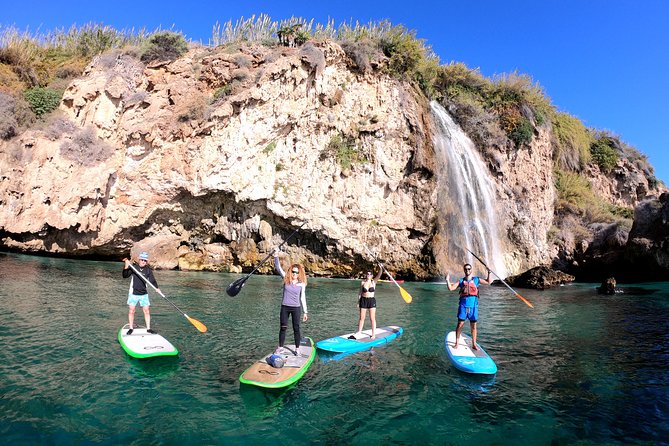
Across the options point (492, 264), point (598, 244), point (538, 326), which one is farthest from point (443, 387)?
point (598, 244)

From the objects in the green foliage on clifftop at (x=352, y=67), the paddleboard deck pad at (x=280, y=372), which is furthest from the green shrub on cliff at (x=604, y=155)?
the paddleboard deck pad at (x=280, y=372)

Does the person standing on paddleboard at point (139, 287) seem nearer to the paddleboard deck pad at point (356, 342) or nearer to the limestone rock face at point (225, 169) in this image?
the paddleboard deck pad at point (356, 342)

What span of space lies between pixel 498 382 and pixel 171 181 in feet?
71.5

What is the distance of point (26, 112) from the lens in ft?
83.3

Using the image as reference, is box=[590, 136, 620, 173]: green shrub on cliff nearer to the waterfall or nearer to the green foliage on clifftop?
the green foliage on clifftop

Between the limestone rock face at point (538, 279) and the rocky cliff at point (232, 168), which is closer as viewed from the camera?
the limestone rock face at point (538, 279)

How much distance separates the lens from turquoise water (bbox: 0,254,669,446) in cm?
493

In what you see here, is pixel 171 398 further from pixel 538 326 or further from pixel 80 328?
pixel 538 326

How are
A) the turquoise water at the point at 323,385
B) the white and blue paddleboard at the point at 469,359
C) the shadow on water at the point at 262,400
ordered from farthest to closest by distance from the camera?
the white and blue paddleboard at the point at 469,359 → the shadow on water at the point at 262,400 → the turquoise water at the point at 323,385

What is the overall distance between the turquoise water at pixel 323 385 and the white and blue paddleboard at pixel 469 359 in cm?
19

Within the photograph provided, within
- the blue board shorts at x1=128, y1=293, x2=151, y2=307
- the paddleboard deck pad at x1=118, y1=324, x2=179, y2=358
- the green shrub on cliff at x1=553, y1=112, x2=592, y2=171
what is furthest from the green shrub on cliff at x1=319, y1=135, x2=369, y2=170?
the green shrub on cliff at x1=553, y1=112, x2=592, y2=171

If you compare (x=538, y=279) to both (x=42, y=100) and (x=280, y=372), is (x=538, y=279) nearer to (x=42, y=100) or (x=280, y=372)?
(x=280, y=372)

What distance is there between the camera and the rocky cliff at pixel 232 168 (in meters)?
23.5

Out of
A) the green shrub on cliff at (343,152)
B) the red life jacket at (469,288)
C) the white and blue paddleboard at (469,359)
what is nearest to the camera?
the white and blue paddleboard at (469,359)
